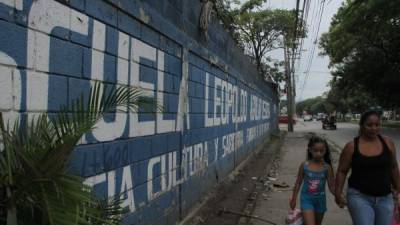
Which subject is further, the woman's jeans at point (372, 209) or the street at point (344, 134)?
the street at point (344, 134)

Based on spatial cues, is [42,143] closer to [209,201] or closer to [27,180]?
[27,180]

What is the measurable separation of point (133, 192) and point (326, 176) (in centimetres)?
199

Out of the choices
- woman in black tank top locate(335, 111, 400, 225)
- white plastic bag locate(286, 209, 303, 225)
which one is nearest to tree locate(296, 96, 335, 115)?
white plastic bag locate(286, 209, 303, 225)

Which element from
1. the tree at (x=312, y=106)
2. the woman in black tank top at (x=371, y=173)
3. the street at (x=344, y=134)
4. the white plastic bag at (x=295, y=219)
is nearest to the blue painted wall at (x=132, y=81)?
the white plastic bag at (x=295, y=219)

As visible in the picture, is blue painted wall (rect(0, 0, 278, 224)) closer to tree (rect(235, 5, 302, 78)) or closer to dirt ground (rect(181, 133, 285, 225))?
dirt ground (rect(181, 133, 285, 225))

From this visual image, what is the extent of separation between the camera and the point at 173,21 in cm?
721

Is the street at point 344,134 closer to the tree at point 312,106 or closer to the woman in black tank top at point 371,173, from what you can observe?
the woman in black tank top at point 371,173

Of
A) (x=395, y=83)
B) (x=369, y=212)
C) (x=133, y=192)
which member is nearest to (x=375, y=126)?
(x=369, y=212)

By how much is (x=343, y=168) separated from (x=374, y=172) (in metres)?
0.31

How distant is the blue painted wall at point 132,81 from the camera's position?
3284 mm

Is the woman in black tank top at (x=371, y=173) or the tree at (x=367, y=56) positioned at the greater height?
the tree at (x=367, y=56)

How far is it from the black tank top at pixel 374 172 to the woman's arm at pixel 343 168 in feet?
0.18

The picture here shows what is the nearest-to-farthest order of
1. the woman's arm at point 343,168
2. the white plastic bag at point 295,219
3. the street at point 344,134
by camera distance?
the woman's arm at point 343,168
the white plastic bag at point 295,219
the street at point 344,134

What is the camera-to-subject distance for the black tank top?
15.4 ft
